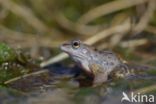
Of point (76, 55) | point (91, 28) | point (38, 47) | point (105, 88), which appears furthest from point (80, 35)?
point (105, 88)

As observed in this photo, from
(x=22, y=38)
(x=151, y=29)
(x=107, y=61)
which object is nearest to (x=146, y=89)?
(x=107, y=61)

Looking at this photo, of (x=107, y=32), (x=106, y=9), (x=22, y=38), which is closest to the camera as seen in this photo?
(x=107, y=32)

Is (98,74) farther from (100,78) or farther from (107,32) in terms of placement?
(107,32)

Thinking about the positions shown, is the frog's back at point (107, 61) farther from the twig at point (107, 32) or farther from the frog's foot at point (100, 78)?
the twig at point (107, 32)

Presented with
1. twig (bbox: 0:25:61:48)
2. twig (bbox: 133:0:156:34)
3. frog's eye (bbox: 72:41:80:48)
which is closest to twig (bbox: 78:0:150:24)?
twig (bbox: 133:0:156:34)

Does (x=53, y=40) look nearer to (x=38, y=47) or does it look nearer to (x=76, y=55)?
(x=38, y=47)
